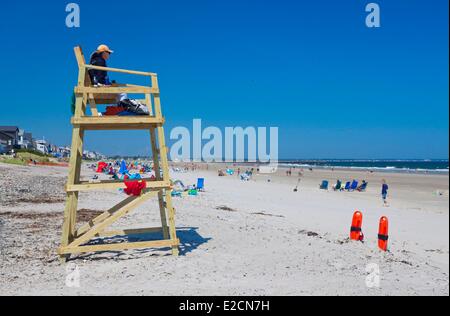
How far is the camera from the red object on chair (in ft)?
20.8

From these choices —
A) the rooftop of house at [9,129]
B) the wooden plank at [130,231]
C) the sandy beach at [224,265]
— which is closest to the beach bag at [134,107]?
the wooden plank at [130,231]

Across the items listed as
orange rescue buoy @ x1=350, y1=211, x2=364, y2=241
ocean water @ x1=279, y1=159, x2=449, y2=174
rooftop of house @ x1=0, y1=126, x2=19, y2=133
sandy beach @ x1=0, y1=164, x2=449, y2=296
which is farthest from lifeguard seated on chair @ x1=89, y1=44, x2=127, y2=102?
rooftop of house @ x1=0, y1=126, x2=19, y2=133

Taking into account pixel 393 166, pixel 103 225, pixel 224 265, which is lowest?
pixel 393 166

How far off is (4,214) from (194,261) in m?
6.74

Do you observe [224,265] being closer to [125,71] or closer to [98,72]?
[125,71]

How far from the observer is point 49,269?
19.5 feet

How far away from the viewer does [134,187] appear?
6367 millimetres

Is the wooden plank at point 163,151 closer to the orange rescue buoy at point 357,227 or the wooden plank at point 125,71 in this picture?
the wooden plank at point 125,71

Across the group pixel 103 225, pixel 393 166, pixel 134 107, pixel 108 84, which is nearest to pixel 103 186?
pixel 103 225

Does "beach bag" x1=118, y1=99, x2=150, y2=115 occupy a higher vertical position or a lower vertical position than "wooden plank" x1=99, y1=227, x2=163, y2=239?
higher

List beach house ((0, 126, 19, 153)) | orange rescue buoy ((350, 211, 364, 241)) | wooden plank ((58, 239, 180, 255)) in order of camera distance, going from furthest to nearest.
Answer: beach house ((0, 126, 19, 153))
orange rescue buoy ((350, 211, 364, 241))
wooden plank ((58, 239, 180, 255))

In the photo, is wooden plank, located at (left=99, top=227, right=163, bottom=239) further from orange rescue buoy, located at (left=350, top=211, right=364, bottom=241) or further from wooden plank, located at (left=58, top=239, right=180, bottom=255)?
orange rescue buoy, located at (left=350, top=211, right=364, bottom=241)

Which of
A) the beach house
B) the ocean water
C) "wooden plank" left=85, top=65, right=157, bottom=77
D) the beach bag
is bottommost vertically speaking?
the ocean water
